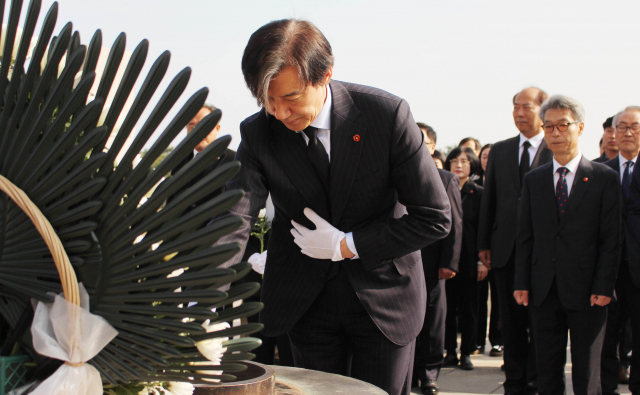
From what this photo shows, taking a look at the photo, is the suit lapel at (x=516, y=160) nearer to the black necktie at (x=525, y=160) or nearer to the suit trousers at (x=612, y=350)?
the black necktie at (x=525, y=160)

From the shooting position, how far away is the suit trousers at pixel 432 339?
4898 mm

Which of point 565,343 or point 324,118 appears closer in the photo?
point 324,118

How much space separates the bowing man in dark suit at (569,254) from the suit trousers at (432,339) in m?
→ 1.06

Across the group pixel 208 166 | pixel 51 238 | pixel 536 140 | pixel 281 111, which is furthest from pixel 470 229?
pixel 51 238

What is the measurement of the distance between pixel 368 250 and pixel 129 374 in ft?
3.92

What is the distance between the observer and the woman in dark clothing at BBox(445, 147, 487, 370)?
5738 mm

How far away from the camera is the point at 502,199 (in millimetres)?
4867

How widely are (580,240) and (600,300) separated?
0.38 metres

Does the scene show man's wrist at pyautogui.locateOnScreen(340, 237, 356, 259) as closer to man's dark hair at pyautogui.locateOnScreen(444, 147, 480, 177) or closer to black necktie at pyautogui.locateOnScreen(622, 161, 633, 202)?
black necktie at pyautogui.locateOnScreen(622, 161, 633, 202)

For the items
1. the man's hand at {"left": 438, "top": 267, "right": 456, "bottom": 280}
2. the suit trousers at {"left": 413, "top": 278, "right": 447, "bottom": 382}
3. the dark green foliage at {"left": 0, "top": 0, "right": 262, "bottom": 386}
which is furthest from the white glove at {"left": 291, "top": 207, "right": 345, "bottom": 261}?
the man's hand at {"left": 438, "top": 267, "right": 456, "bottom": 280}

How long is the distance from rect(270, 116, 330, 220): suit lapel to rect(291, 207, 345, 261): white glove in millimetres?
48

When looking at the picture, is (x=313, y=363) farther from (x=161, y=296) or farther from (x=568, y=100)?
(x=568, y=100)

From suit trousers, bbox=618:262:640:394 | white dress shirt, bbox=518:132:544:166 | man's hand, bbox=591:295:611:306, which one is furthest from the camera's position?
white dress shirt, bbox=518:132:544:166

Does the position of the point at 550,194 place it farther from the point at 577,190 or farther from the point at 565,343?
the point at 565,343
